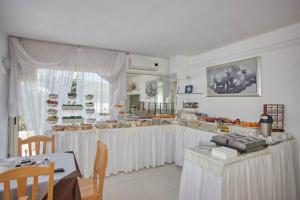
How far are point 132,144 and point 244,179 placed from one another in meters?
2.04

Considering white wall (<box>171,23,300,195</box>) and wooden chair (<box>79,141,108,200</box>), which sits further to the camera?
white wall (<box>171,23,300,195</box>)

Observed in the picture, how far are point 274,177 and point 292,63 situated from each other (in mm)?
1646

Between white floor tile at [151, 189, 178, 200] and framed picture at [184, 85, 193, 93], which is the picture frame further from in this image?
white floor tile at [151, 189, 178, 200]

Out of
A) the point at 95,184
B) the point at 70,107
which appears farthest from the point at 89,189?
the point at 70,107

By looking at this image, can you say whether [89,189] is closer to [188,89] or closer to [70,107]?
[70,107]

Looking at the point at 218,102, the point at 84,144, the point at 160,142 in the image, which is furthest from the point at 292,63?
the point at 84,144

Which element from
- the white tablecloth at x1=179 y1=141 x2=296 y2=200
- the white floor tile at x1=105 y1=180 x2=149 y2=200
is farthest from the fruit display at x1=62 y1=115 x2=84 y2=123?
the white tablecloth at x1=179 y1=141 x2=296 y2=200

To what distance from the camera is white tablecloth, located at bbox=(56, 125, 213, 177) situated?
2.68 metres

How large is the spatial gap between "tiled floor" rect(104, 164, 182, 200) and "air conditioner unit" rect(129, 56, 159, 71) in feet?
7.69

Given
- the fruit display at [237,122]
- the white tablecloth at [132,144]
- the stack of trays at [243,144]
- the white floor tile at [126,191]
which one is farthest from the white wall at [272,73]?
the white floor tile at [126,191]

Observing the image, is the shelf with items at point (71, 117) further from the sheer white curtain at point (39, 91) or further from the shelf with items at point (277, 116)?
the shelf with items at point (277, 116)

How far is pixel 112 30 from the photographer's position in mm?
2504

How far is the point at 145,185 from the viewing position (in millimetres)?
2537

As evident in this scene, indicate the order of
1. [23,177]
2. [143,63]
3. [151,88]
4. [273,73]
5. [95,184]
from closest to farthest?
[23,177], [95,184], [273,73], [143,63], [151,88]
